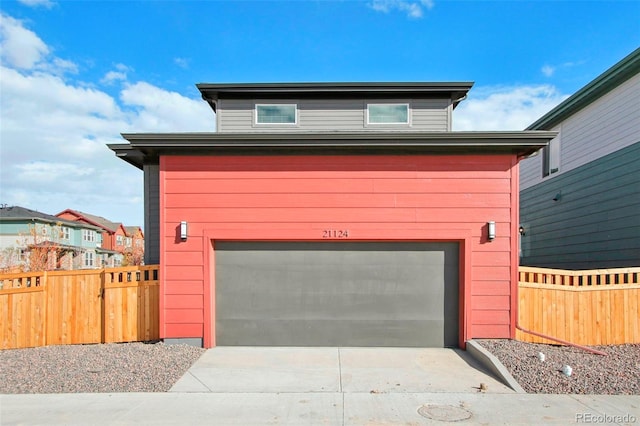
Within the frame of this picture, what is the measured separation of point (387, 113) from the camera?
10.8 metres

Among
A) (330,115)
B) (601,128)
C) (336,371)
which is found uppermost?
(330,115)

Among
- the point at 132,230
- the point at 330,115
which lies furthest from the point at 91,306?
the point at 132,230

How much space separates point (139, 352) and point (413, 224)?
5302 mm

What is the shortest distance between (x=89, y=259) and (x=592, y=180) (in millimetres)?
41275

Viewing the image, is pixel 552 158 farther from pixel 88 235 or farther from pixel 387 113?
pixel 88 235

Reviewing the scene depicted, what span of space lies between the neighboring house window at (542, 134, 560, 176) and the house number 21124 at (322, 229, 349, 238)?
937cm

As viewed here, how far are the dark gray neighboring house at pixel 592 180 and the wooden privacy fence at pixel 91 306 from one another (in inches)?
433

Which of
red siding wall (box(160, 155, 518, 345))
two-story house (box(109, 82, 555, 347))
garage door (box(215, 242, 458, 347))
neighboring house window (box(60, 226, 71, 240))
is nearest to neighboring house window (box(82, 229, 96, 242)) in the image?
neighboring house window (box(60, 226, 71, 240))

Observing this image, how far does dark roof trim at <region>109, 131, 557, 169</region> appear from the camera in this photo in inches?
276

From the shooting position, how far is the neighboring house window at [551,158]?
1289 centimetres

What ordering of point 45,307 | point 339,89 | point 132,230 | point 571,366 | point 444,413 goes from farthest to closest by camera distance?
point 132,230 < point 339,89 < point 45,307 < point 571,366 < point 444,413

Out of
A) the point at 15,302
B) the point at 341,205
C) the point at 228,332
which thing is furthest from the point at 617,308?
the point at 15,302

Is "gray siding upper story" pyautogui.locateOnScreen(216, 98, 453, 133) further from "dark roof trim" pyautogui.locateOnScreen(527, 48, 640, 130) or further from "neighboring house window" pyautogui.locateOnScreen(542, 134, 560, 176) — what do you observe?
"neighboring house window" pyautogui.locateOnScreen(542, 134, 560, 176)

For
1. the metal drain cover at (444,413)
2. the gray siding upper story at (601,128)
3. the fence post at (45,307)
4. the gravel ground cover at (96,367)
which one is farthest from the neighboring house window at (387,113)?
the fence post at (45,307)
